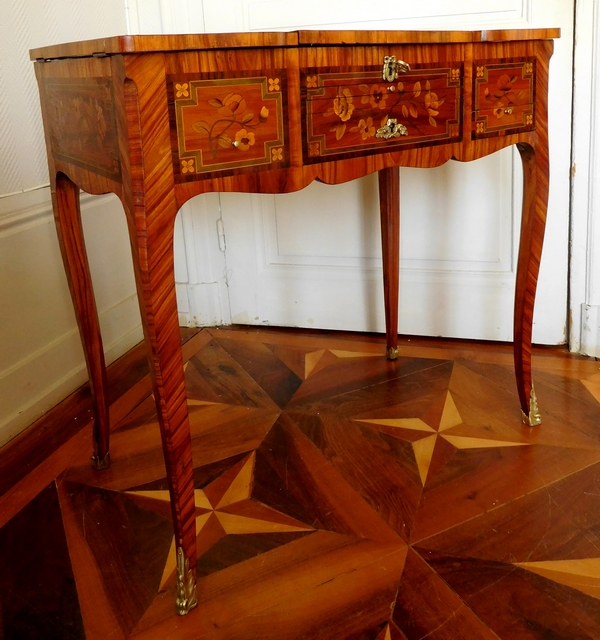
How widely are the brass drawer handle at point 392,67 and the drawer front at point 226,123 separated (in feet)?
0.65

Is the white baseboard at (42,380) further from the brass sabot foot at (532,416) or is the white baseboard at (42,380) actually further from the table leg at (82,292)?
the brass sabot foot at (532,416)

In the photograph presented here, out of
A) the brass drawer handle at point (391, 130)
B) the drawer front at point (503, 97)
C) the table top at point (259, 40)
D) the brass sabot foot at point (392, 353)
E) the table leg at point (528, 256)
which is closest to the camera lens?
the table top at point (259, 40)

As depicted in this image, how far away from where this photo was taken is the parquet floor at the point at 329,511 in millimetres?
1011

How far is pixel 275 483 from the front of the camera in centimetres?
133

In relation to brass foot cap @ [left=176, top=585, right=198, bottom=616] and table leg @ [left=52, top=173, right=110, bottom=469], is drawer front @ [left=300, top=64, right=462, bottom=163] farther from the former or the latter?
brass foot cap @ [left=176, top=585, right=198, bottom=616]

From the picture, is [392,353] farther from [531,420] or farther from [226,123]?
[226,123]

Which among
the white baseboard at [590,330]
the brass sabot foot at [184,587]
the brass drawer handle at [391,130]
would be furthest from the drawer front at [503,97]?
the brass sabot foot at [184,587]

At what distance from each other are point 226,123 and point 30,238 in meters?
0.87

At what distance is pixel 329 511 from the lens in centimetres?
124

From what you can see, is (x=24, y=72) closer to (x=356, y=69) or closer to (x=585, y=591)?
(x=356, y=69)

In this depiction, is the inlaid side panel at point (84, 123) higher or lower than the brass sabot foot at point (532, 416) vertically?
higher

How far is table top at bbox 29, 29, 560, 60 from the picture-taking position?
85cm

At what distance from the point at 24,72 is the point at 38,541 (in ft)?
3.39

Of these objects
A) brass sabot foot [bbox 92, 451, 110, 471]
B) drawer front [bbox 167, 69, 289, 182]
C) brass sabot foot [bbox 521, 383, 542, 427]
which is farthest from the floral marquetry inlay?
brass sabot foot [bbox 521, 383, 542, 427]
